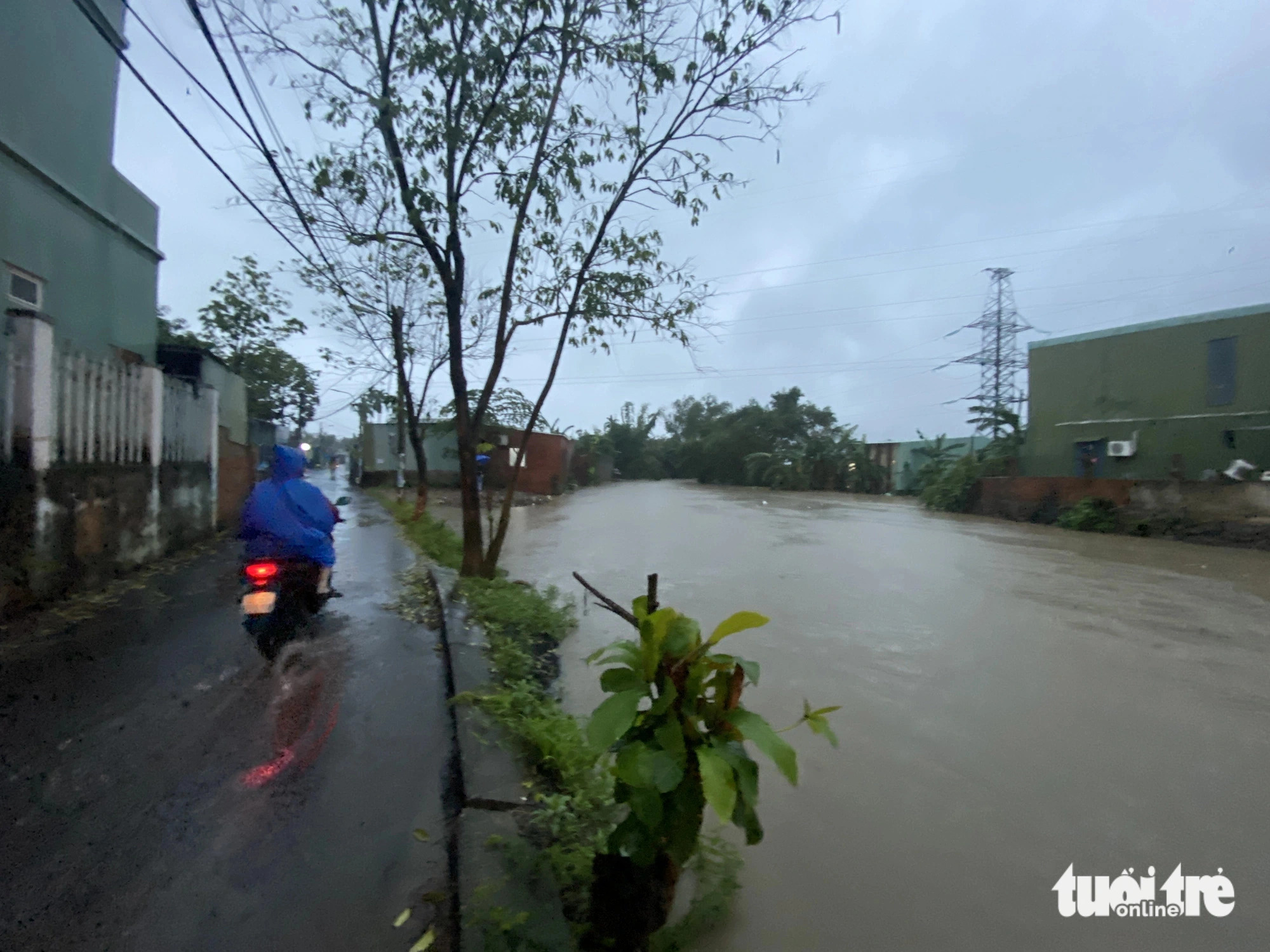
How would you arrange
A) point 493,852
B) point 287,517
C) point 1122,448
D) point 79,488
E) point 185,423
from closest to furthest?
point 493,852
point 287,517
point 79,488
point 185,423
point 1122,448

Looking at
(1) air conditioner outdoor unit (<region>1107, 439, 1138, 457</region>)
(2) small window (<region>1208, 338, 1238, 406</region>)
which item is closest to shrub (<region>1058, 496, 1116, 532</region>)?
(1) air conditioner outdoor unit (<region>1107, 439, 1138, 457</region>)

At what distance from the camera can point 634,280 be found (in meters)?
7.32

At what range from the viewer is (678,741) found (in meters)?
1.87

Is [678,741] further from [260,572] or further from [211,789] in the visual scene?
Answer: [260,572]

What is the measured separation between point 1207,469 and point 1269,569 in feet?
22.7

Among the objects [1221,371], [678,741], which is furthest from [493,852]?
[1221,371]

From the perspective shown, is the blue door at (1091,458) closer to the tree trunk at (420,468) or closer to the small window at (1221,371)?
the small window at (1221,371)

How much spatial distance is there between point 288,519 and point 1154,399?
66.5ft

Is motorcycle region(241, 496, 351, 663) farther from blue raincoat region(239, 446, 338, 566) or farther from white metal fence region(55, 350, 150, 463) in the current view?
white metal fence region(55, 350, 150, 463)

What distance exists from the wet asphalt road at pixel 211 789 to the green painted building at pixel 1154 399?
18.1 metres

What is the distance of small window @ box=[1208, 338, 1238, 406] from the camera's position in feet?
54.6

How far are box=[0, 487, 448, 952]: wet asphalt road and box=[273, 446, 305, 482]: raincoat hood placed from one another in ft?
4.17

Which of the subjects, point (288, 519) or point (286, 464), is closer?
point (288, 519)

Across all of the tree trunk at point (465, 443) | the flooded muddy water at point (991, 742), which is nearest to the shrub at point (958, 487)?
the flooded muddy water at point (991, 742)
